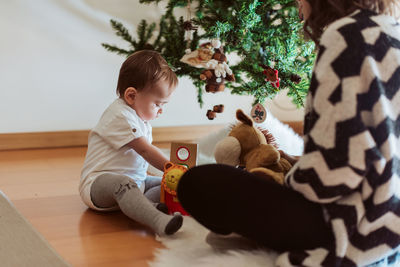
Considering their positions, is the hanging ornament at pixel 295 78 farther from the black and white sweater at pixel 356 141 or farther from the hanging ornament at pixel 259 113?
the black and white sweater at pixel 356 141

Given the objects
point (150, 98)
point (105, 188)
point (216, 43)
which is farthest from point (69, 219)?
point (216, 43)

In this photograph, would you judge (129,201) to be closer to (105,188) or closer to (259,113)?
(105,188)

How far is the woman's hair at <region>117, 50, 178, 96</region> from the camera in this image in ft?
4.40

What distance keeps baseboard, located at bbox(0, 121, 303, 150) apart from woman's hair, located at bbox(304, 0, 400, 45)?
4.25ft

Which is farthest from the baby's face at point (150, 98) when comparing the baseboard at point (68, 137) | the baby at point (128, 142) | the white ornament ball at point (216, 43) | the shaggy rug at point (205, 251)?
the baseboard at point (68, 137)

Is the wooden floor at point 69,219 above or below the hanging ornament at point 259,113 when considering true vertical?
below

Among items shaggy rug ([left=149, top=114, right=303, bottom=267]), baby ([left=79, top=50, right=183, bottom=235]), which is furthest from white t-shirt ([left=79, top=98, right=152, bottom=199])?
shaggy rug ([left=149, top=114, right=303, bottom=267])

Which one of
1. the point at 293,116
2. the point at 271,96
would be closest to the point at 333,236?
the point at 271,96

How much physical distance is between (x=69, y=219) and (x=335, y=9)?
2.76 ft

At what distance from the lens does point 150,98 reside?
135 cm

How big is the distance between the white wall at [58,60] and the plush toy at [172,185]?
0.97 metres

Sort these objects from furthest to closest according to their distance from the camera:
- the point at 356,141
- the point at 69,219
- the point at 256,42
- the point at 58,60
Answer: the point at 58,60 < the point at 256,42 < the point at 69,219 < the point at 356,141

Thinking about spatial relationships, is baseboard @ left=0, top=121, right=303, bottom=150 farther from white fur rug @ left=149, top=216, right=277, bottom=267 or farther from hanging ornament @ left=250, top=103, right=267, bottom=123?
white fur rug @ left=149, top=216, right=277, bottom=267

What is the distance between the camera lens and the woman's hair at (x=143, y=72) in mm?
1342
